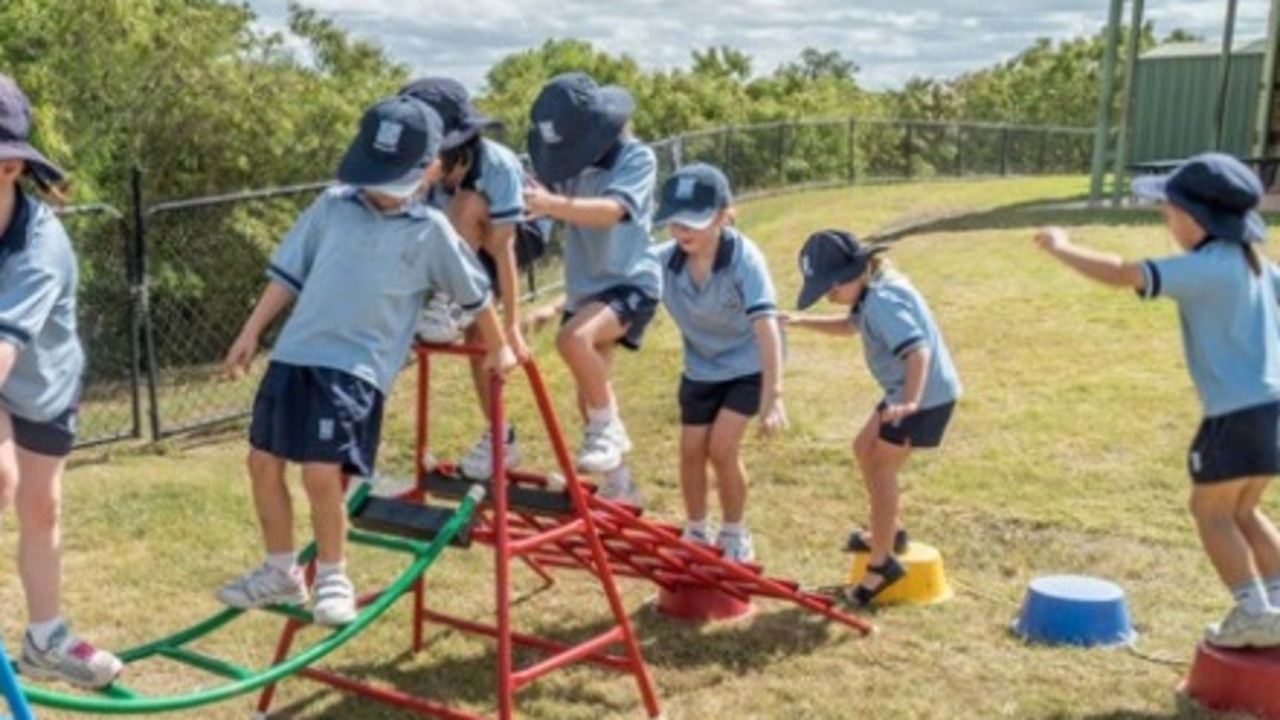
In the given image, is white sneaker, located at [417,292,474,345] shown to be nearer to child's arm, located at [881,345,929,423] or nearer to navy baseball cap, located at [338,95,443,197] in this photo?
navy baseball cap, located at [338,95,443,197]

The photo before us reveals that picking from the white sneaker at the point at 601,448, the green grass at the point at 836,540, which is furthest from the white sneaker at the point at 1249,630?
the white sneaker at the point at 601,448

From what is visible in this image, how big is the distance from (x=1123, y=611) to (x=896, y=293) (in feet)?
4.47

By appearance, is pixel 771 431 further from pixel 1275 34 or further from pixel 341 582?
pixel 1275 34

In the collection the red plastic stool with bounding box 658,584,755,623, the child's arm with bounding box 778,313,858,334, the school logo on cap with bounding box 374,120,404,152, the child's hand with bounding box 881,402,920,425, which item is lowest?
the red plastic stool with bounding box 658,584,755,623

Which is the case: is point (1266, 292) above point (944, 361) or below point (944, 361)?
above

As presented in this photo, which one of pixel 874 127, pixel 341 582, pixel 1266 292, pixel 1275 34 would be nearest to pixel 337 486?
pixel 341 582

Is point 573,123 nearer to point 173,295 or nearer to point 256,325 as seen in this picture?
point 256,325

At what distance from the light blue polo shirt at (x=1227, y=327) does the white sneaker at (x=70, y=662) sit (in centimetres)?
305

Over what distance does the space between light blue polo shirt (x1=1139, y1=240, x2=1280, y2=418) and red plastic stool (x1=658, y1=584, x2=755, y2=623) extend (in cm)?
184

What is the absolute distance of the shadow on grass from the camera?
15.7 ft

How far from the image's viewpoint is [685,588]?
216 inches

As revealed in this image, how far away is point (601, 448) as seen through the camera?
5.18 m

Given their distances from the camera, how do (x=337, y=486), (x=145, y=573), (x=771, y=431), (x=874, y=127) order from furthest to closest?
(x=874, y=127)
(x=145, y=573)
(x=771, y=431)
(x=337, y=486)

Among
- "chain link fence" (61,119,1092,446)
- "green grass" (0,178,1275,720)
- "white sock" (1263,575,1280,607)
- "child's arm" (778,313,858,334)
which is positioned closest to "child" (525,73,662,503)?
"child's arm" (778,313,858,334)
